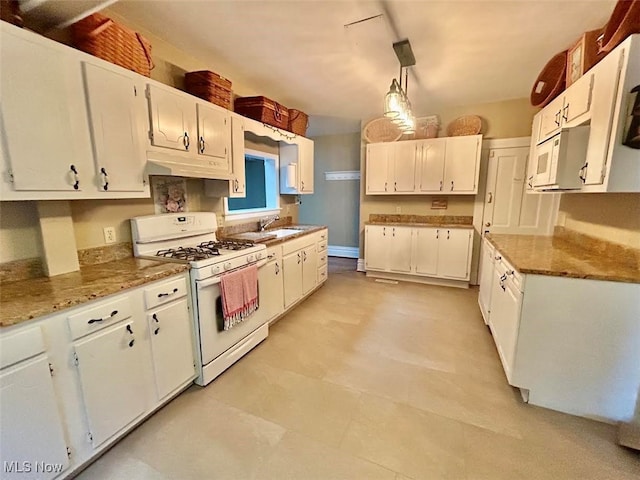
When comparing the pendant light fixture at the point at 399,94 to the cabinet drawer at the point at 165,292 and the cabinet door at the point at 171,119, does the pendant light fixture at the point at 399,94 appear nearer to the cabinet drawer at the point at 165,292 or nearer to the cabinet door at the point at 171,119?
the cabinet door at the point at 171,119

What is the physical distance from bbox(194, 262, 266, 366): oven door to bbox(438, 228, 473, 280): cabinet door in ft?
10.6

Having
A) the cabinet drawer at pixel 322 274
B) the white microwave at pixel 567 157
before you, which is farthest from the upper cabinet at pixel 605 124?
the cabinet drawer at pixel 322 274

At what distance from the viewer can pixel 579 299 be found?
175cm

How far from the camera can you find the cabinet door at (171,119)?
2.02m

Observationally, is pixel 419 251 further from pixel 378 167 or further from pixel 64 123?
pixel 64 123

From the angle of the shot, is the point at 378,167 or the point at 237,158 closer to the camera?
the point at 237,158

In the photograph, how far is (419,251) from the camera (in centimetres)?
438

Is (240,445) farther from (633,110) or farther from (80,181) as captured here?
(633,110)

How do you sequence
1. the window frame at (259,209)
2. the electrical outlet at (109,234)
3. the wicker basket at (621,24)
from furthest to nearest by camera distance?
1. the window frame at (259,209)
2. the electrical outlet at (109,234)
3. the wicker basket at (621,24)

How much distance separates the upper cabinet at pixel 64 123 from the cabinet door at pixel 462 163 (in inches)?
151

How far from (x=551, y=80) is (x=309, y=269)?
129 inches

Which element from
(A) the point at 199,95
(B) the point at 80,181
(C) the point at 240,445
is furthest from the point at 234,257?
(A) the point at 199,95

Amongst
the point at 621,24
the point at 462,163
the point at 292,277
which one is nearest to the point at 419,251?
the point at 462,163

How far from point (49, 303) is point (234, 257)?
117 centimetres
